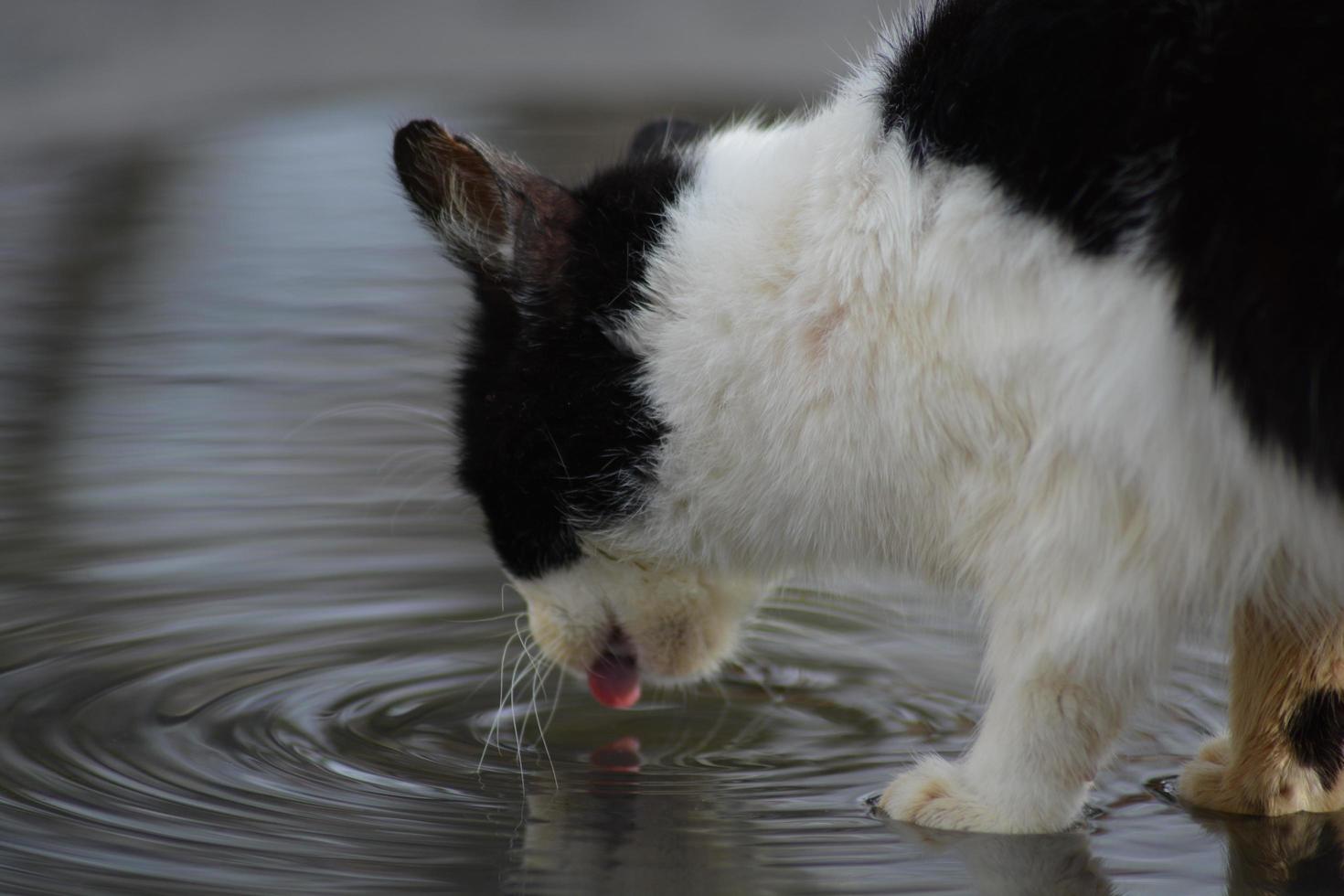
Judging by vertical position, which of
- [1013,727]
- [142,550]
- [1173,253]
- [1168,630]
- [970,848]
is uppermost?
[1173,253]

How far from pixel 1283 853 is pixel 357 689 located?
135cm

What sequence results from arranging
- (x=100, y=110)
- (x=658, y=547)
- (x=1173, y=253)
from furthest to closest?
(x=100, y=110) < (x=658, y=547) < (x=1173, y=253)

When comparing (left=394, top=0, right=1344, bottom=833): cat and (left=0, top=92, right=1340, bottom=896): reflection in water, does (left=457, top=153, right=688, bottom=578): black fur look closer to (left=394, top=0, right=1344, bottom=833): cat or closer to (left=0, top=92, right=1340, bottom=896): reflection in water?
(left=394, top=0, right=1344, bottom=833): cat

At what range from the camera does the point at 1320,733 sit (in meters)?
2.34

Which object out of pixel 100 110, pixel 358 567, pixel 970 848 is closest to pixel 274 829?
pixel 970 848

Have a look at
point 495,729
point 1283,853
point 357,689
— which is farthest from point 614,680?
point 1283,853

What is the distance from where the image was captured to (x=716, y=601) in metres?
2.66

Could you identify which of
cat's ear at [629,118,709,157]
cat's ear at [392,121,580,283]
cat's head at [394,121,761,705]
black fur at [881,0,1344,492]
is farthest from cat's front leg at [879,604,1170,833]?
cat's ear at [629,118,709,157]

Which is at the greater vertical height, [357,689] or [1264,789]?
[1264,789]

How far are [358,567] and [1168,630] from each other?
164 centimetres

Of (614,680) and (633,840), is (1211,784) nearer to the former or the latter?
(633,840)

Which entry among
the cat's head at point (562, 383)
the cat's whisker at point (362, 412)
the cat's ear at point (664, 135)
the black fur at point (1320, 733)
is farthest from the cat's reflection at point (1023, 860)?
the cat's whisker at point (362, 412)

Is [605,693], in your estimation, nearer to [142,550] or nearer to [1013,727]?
[1013,727]

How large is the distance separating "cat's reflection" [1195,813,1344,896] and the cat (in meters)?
0.04
